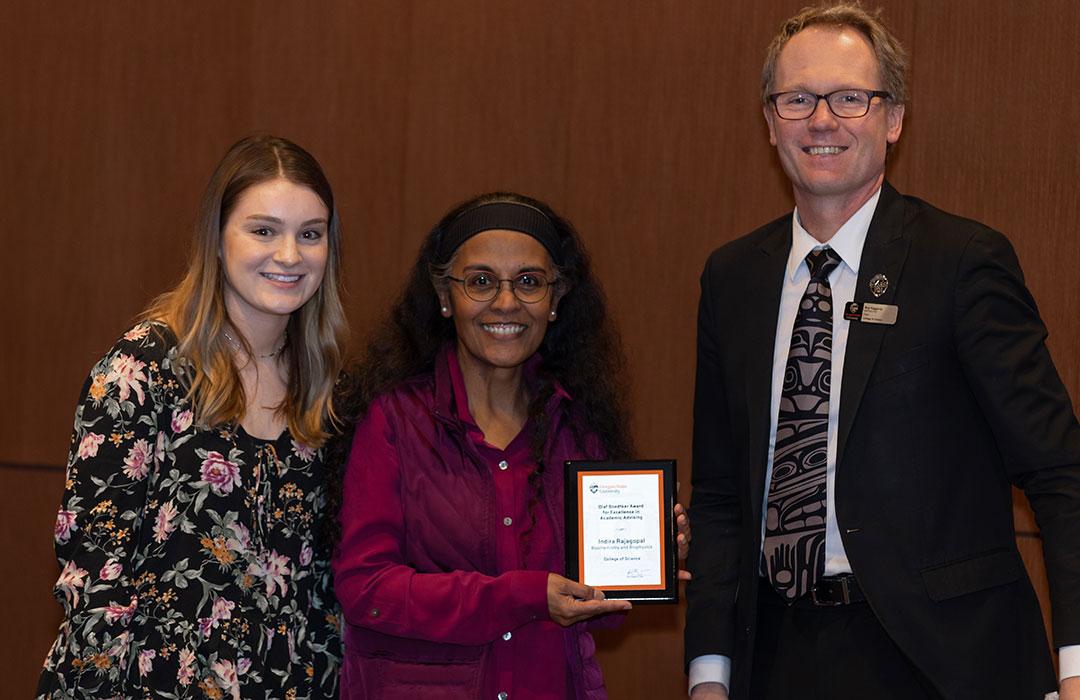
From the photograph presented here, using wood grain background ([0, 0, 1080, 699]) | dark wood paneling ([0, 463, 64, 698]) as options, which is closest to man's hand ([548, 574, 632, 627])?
wood grain background ([0, 0, 1080, 699])

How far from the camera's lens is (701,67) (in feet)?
13.0

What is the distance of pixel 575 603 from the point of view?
8.29 ft

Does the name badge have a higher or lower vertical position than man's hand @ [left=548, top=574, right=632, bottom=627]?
higher

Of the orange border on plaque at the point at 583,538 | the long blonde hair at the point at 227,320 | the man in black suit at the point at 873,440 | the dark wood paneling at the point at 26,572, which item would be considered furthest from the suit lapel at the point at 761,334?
the dark wood paneling at the point at 26,572

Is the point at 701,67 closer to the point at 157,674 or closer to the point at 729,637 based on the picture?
the point at 729,637

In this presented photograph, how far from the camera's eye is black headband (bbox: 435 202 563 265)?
2873 millimetres

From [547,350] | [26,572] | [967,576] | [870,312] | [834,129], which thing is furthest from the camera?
[26,572]

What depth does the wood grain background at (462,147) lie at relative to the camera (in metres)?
3.72

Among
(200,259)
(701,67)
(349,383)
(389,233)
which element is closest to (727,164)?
(701,67)

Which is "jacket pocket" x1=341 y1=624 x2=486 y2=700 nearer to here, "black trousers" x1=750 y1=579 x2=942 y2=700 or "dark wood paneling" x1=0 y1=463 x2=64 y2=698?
"black trousers" x1=750 y1=579 x2=942 y2=700

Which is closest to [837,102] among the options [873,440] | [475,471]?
[873,440]

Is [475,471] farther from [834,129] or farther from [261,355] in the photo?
[834,129]

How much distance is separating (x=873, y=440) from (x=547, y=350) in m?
1.00

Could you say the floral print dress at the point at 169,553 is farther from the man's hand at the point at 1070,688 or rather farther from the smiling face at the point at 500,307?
the man's hand at the point at 1070,688
